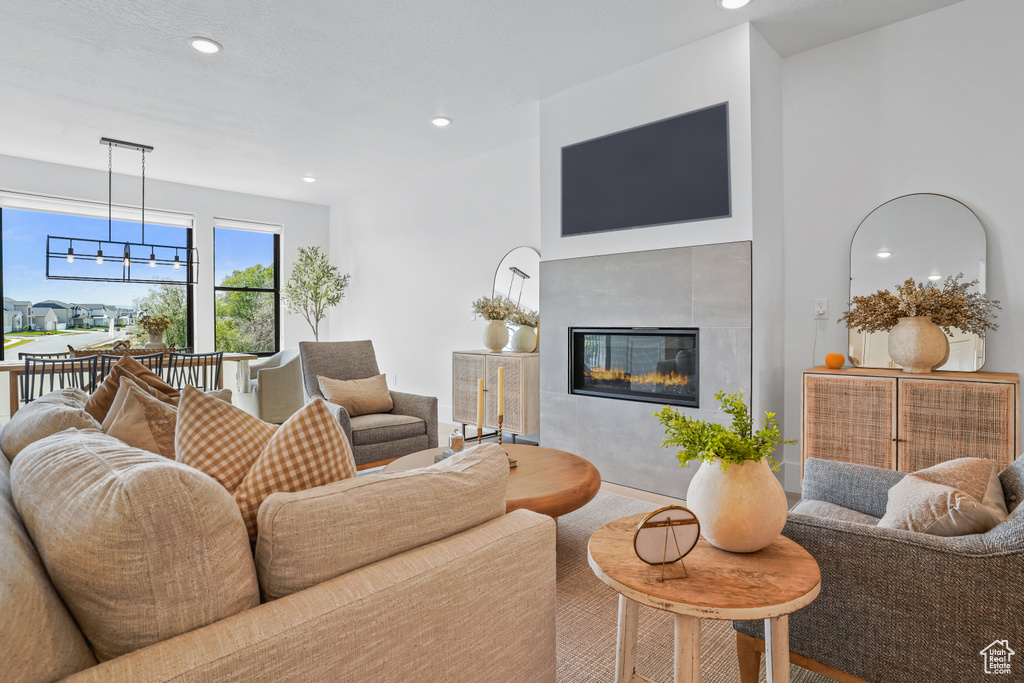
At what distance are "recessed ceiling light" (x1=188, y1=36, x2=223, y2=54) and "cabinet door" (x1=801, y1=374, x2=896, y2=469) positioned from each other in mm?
3818

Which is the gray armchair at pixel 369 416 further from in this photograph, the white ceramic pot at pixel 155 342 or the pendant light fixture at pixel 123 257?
the pendant light fixture at pixel 123 257

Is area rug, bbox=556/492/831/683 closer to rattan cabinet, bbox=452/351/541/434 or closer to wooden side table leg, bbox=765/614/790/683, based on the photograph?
wooden side table leg, bbox=765/614/790/683

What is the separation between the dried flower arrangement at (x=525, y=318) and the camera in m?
4.71

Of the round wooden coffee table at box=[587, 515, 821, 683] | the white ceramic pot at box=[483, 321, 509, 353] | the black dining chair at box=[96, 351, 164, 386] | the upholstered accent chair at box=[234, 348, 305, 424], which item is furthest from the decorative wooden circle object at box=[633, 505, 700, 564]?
the upholstered accent chair at box=[234, 348, 305, 424]

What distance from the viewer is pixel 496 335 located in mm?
4684

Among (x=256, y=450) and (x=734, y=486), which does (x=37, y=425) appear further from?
(x=734, y=486)

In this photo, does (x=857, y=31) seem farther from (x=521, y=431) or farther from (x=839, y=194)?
(x=521, y=431)

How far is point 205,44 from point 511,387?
2.98m

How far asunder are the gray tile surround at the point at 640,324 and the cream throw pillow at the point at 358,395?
45.5 inches

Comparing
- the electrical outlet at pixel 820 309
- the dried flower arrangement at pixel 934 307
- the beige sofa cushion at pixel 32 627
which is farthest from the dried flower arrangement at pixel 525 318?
the beige sofa cushion at pixel 32 627

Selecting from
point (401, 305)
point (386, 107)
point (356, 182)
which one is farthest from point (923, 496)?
point (356, 182)

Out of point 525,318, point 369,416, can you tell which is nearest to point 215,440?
point 369,416

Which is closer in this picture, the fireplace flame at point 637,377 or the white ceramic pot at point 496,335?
the fireplace flame at point 637,377

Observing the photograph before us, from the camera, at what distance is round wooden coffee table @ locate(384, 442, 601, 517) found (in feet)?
6.50
